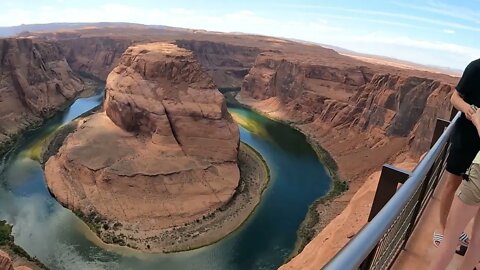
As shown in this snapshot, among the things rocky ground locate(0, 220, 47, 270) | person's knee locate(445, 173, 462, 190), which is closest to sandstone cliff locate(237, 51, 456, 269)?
rocky ground locate(0, 220, 47, 270)

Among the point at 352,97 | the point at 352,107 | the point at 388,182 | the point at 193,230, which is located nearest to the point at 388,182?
the point at 388,182

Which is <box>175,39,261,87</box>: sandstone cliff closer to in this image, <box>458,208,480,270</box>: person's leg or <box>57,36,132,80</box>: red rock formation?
<box>57,36,132,80</box>: red rock formation

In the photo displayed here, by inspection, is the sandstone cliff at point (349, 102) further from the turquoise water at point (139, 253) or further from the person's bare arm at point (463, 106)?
the person's bare arm at point (463, 106)

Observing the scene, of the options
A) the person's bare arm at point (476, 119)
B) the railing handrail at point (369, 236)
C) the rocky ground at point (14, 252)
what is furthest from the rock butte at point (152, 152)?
the railing handrail at point (369, 236)

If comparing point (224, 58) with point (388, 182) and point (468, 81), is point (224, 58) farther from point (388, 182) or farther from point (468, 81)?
point (388, 182)

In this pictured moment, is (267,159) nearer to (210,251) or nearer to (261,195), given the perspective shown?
(261,195)

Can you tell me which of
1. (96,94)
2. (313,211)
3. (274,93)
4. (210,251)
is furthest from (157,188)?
(96,94)
